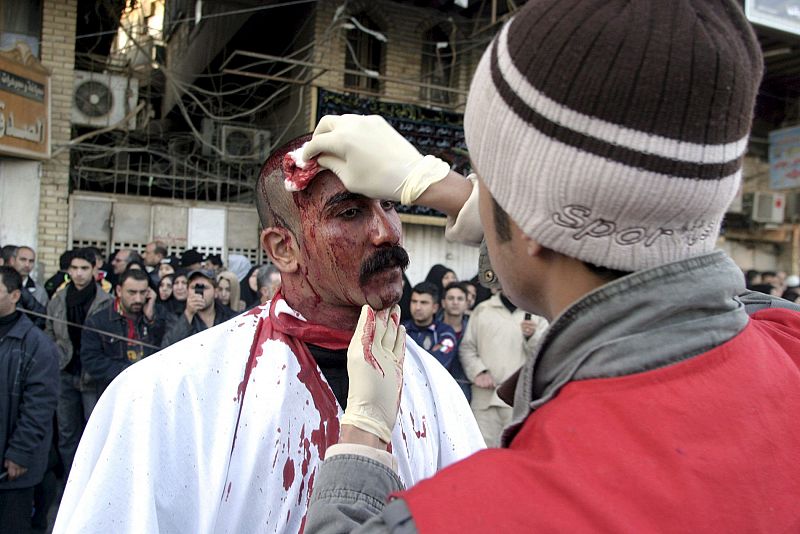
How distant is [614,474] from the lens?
870mm

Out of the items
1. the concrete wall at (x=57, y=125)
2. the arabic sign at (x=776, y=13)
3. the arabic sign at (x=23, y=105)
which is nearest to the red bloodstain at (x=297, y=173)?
the arabic sign at (x=776, y=13)

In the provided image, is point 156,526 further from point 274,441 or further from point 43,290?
point 43,290

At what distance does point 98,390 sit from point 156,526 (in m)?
4.45

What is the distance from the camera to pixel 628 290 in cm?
100

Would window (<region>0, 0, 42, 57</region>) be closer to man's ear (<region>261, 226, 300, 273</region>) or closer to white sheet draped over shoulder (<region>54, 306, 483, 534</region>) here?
man's ear (<region>261, 226, 300, 273</region>)

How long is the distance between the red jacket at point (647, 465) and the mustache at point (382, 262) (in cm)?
114

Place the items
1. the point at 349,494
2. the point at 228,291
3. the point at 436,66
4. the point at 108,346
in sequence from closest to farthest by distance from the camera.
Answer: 1. the point at 349,494
2. the point at 108,346
3. the point at 228,291
4. the point at 436,66

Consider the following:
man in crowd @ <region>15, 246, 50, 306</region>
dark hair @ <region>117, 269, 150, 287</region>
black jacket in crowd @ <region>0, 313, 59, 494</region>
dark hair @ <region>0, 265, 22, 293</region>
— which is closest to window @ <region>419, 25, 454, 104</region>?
man in crowd @ <region>15, 246, 50, 306</region>

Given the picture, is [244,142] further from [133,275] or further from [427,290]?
[427,290]

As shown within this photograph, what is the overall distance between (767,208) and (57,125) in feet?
42.5

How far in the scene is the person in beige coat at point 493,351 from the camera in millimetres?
5602

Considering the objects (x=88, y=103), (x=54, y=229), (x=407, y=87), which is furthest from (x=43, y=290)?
(x=407, y=87)

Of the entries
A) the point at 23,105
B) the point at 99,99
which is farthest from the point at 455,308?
the point at 99,99

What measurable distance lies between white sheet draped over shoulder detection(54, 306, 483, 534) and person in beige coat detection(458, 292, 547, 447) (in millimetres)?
3644
